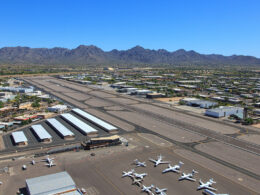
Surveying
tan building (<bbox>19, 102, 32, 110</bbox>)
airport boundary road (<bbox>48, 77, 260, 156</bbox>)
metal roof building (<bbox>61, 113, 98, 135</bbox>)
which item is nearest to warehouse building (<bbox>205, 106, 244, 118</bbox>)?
airport boundary road (<bbox>48, 77, 260, 156</bbox>)

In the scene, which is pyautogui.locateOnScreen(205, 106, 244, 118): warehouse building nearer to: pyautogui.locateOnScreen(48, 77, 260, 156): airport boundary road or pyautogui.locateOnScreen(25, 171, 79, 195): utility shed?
pyautogui.locateOnScreen(48, 77, 260, 156): airport boundary road

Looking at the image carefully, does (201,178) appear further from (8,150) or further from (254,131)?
(8,150)

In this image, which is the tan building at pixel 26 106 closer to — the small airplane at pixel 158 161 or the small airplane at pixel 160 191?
the small airplane at pixel 158 161

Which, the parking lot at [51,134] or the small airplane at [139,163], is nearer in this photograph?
the small airplane at [139,163]

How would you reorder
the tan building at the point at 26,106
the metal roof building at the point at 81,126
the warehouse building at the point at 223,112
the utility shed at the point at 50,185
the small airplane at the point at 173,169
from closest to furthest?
1. the utility shed at the point at 50,185
2. the small airplane at the point at 173,169
3. the metal roof building at the point at 81,126
4. the warehouse building at the point at 223,112
5. the tan building at the point at 26,106

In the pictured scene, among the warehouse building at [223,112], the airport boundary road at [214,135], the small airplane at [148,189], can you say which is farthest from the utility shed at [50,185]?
the warehouse building at [223,112]

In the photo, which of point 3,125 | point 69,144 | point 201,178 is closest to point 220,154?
point 201,178
